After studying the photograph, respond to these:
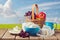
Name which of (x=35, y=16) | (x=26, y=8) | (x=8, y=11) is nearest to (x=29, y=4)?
(x=26, y=8)

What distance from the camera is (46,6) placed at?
2939 millimetres

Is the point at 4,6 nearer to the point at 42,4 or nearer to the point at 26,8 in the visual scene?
the point at 26,8

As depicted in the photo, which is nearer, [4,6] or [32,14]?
[32,14]

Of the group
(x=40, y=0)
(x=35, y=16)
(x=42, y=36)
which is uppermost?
(x=40, y=0)

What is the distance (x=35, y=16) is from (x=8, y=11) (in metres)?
0.85

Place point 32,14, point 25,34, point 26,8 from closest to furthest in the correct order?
point 25,34 → point 32,14 → point 26,8

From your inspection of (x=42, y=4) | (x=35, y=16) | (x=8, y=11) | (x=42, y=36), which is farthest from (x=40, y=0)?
(x=42, y=36)

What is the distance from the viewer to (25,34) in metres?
1.99

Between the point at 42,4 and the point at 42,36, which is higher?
the point at 42,4

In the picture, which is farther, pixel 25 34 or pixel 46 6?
pixel 46 6

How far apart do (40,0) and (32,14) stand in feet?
2.73

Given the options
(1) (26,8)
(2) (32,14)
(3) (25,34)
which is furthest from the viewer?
(1) (26,8)

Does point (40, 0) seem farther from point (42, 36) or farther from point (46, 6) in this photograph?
point (42, 36)

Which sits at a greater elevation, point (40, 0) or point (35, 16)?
point (40, 0)
